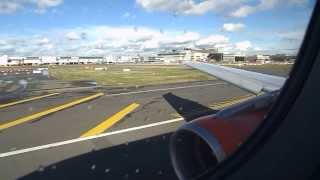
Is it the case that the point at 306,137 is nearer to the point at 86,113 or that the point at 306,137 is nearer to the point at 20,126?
the point at 20,126

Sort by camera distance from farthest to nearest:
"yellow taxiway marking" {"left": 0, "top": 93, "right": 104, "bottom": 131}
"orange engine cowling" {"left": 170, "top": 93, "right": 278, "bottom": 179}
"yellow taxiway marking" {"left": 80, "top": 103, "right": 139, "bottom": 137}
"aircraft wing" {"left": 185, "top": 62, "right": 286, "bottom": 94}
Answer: "yellow taxiway marking" {"left": 0, "top": 93, "right": 104, "bottom": 131}, "yellow taxiway marking" {"left": 80, "top": 103, "right": 139, "bottom": 137}, "aircraft wing" {"left": 185, "top": 62, "right": 286, "bottom": 94}, "orange engine cowling" {"left": 170, "top": 93, "right": 278, "bottom": 179}

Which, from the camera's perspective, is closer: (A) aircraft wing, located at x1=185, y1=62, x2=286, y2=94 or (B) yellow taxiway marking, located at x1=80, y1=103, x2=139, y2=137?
(A) aircraft wing, located at x1=185, y1=62, x2=286, y2=94

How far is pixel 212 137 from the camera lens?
2.71m

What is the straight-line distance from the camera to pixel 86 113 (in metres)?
13.2

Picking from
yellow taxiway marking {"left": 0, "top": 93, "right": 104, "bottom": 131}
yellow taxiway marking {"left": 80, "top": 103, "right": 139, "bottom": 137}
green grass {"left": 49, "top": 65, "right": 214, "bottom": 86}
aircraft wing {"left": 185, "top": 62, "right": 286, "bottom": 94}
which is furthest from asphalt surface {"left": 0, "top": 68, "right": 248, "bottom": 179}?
green grass {"left": 49, "top": 65, "right": 214, "bottom": 86}

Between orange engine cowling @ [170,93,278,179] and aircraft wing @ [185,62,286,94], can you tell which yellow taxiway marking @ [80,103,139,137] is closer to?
aircraft wing @ [185,62,286,94]

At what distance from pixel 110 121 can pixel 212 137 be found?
8.96 meters

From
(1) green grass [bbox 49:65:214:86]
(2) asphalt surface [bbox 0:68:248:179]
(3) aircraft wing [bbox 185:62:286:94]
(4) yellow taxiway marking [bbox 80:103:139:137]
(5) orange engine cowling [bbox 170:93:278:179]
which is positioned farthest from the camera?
(1) green grass [bbox 49:65:214:86]

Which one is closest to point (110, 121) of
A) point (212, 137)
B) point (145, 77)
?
point (212, 137)

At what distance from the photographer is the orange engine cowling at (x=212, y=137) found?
2.48 m

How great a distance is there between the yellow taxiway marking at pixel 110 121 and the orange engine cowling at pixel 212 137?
6.78 metres

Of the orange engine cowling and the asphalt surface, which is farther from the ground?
the orange engine cowling

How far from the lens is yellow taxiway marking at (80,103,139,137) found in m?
9.82

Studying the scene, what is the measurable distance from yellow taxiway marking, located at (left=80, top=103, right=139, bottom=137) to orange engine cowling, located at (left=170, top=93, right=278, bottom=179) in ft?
22.2
